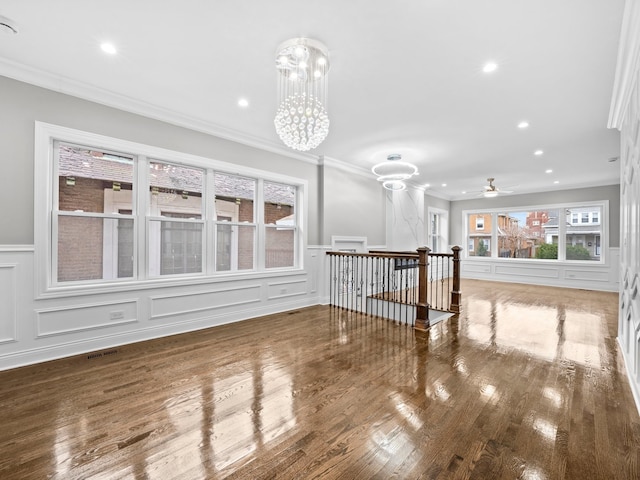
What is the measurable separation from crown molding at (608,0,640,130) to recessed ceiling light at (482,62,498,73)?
31.4 inches

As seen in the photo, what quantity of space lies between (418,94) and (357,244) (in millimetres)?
3464

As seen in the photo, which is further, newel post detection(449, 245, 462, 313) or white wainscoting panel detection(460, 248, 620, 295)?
white wainscoting panel detection(460, 248, 620, 295)

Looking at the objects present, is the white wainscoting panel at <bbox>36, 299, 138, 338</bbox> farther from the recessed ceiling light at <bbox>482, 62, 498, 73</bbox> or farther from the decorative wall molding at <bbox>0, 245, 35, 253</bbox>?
the recessed ceiling light at <bbox>482, 62, 498, 73</bbox>

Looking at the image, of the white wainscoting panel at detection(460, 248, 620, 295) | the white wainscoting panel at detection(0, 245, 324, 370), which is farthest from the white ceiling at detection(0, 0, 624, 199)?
the white wainscoting panel at detection(460, 248, 620, 295)

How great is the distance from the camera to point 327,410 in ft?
6.73

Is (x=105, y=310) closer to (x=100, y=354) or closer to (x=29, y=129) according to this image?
(x=100, y=354)

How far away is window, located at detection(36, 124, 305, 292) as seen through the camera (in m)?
3.03

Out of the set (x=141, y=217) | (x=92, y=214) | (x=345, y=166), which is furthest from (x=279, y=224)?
(x=92, y=214)

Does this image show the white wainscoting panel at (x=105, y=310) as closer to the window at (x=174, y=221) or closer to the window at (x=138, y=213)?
the window at (x=138, y=213)

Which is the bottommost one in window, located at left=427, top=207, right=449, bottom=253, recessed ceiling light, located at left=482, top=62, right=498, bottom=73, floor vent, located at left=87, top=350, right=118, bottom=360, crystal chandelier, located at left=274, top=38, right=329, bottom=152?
floor vent, located at left=87, top=350, right=118, bottom=360

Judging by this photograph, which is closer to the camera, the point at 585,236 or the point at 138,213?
the point at 138,213

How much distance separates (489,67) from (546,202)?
290 inches

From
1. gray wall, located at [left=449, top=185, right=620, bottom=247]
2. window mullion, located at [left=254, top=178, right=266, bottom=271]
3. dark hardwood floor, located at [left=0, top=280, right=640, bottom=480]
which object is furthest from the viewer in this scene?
gray wall, located at [left=449, top=185, right=620, bottom=247]

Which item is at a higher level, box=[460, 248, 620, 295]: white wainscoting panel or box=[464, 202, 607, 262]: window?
box=[464, 202, 607, 262]: window
